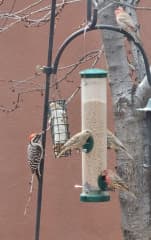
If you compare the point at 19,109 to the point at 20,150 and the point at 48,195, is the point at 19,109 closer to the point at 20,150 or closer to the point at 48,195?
the point at 20,150

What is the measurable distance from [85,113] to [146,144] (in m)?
0.60

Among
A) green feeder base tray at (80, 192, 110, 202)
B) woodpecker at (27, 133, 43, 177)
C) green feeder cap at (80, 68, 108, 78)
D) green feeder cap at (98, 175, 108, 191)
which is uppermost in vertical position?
green feeder cap at (80, 68, 108, 78)

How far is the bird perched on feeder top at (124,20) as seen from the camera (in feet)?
13.6

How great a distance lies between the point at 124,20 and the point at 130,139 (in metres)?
Result: 0.67

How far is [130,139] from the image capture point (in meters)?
4.35

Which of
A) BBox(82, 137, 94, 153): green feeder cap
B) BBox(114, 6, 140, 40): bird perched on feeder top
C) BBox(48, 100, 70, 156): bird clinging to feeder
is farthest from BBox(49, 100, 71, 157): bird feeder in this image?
BBox(114, 6, 140, 40): bird perched on feeder top

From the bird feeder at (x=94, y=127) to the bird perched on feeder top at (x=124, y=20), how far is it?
0.39m

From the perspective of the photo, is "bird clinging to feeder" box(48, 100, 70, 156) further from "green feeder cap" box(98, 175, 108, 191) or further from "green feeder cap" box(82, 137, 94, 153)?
"green feeder cap" box(98, 175, 108, 191)

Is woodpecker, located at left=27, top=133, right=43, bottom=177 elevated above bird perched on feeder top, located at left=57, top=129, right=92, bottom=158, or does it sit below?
below

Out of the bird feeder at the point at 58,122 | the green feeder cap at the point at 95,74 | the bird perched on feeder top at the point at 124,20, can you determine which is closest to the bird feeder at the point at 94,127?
the green feeder cap at the point at 95,74

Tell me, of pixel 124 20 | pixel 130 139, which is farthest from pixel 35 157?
pixel 124 20

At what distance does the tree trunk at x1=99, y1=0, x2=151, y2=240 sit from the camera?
4336 mm

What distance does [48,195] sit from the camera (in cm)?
678

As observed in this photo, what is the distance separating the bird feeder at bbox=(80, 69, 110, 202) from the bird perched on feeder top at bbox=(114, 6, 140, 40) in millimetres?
394
